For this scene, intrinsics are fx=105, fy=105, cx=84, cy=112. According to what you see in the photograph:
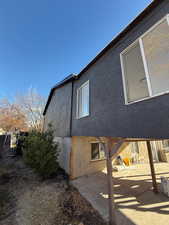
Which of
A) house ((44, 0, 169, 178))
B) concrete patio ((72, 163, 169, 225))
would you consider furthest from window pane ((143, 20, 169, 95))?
concrete patio ((72, 163, 169, 225))

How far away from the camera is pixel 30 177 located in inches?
272

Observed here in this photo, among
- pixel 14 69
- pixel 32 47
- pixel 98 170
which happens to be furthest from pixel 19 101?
pixel 98 170

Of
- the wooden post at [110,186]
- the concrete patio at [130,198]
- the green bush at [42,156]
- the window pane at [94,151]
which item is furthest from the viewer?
the window pane at [94,151]

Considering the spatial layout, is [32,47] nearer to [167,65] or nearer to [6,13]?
[6,13]

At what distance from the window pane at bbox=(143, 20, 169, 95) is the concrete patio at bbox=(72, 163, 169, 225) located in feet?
14.2

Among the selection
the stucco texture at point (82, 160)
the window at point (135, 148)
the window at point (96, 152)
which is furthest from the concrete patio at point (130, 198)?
the window at point (135, 148)

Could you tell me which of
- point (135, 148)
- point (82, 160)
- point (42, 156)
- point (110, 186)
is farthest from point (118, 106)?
point (135, 148)

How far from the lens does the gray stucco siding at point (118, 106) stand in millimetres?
2152

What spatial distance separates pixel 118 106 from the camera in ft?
10.9

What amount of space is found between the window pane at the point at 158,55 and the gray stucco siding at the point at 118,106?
233 millimetres

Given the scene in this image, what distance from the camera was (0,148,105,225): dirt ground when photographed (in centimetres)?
355

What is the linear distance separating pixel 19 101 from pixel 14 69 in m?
10.2

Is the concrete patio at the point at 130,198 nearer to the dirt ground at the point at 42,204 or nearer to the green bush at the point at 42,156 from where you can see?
the dirt ground at the point at 42,204

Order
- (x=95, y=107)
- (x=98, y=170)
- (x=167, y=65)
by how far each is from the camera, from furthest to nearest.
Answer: (x=98, y=170) < (x=95, y=107) < (x=167, y=65)
